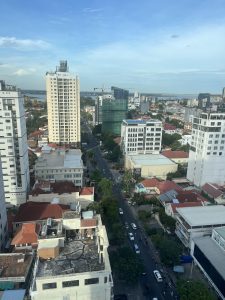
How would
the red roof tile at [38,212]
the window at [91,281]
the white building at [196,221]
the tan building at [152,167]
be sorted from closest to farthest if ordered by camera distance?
the window at [91,281]
the white building at [196,221]
the red roof tile at [38,212]
the tan building at [152,167]

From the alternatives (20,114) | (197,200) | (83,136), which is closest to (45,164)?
(20,114)

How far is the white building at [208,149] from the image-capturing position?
2040 inches

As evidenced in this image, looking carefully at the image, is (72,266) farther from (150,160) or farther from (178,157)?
(178,157)

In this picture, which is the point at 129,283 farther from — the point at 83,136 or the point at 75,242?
the point at 83,136

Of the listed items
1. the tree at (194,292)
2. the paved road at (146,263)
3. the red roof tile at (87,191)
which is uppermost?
the red roof tile at (87,191)

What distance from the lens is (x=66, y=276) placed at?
53.1ft

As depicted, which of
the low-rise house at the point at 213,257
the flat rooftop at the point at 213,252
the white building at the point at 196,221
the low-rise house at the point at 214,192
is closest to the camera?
the low-rise house at the point at 213,257

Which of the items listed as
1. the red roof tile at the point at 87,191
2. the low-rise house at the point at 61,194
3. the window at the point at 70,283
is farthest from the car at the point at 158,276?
the red roof tile at the point at 87,191

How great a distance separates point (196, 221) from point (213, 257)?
6278 millimetres

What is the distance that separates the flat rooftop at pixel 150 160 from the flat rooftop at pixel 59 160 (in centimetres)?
1482

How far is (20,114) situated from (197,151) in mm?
36435

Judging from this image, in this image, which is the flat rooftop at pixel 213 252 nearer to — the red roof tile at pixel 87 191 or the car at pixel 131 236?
the car at pixel 131 236

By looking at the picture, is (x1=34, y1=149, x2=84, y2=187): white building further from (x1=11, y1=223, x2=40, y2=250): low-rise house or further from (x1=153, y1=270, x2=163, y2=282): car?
(x1=153, y1=270, x2=163, y2=282): car

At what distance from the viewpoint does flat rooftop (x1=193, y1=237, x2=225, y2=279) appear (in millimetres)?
27903
